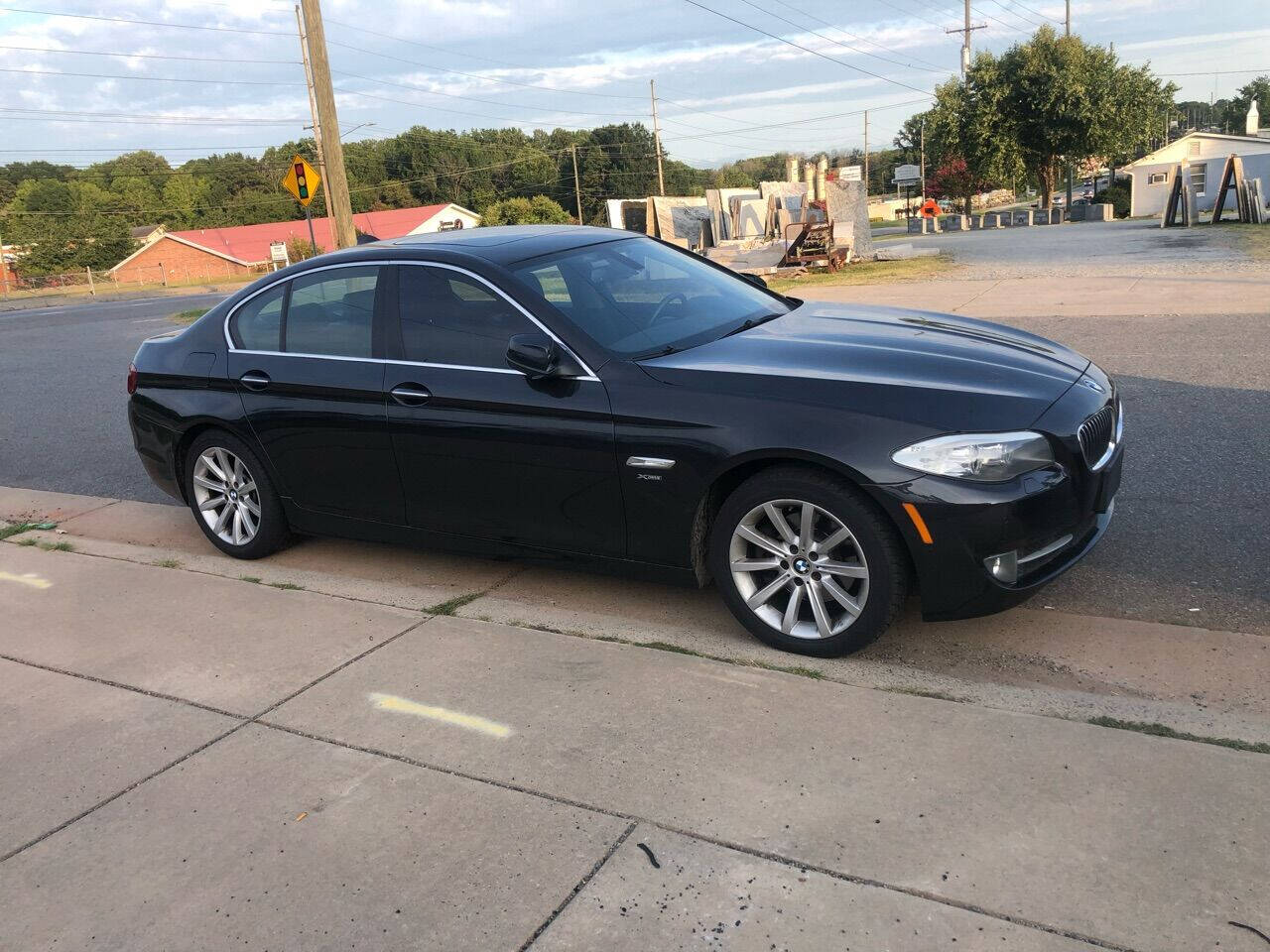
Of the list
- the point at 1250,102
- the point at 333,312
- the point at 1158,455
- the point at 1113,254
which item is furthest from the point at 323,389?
the point at 1250,102

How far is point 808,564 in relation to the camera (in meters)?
3.95

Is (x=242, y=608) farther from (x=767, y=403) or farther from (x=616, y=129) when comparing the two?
(x=616, y=129)

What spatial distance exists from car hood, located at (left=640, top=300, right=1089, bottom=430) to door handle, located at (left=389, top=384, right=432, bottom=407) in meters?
1.08

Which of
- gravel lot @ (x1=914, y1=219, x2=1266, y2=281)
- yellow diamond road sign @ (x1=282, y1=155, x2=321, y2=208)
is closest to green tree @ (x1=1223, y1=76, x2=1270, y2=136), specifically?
gravel lot @ (x1=914, y1=219, x2=1266, y2=281)

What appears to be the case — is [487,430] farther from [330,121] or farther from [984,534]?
[330,121]

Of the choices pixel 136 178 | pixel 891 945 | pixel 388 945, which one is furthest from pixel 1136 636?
pixel 136 178

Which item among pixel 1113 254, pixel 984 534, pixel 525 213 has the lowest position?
pixel 1113 254

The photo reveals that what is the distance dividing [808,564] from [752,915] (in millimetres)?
1563

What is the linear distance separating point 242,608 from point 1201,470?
513 centimetres

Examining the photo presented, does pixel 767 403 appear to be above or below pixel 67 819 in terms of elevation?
above

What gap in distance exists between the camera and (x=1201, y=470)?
233 inches

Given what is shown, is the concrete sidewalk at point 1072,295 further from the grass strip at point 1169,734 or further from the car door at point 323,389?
the grass strip at point 1169,734

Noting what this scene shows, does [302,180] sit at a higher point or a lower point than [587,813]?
higher

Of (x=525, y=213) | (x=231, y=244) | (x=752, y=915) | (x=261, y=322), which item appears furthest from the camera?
(x=231, y=244)
